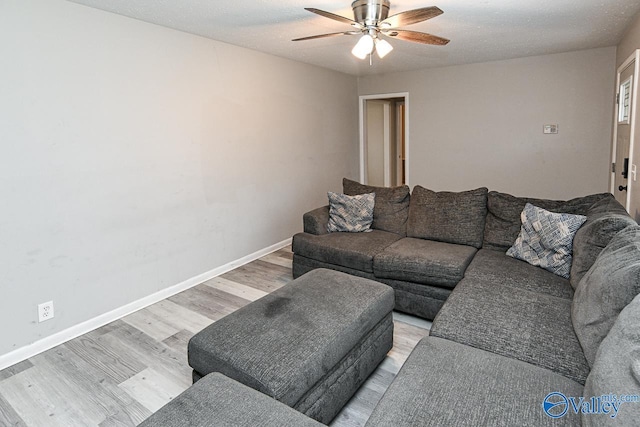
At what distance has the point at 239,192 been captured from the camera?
4.12 m

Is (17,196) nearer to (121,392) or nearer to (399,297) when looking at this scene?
(121,392)

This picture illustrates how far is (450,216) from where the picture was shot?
10.9ft

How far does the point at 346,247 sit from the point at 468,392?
6.55 ft

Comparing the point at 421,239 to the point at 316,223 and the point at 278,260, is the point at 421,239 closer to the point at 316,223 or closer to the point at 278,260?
the point at 316,223

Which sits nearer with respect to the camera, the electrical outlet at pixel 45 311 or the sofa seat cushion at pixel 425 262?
the electrical outlet at pixel 45 311

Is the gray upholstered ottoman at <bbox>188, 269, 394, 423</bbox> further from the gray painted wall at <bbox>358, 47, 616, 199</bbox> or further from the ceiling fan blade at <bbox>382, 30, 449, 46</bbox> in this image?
the gray painted wall at <bbox>358, 47, 616, 199</bbox>

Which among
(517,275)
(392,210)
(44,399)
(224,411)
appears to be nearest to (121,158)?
(44,399)

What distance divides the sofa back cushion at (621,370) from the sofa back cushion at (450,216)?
1.95 meters

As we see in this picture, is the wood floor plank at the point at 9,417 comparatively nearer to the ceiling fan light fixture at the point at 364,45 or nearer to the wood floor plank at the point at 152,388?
the wood floor plank at the point at 152,388

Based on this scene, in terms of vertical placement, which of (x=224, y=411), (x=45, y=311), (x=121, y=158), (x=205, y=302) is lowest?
(x=205, y=302)

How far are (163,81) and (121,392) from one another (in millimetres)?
2454

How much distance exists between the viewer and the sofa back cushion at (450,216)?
10.5ft

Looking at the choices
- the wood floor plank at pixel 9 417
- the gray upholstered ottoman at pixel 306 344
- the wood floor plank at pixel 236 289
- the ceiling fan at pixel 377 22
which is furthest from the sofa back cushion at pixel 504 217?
the wood floor plank at pixel 9 417

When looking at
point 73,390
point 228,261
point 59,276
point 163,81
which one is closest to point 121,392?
point 73,390
